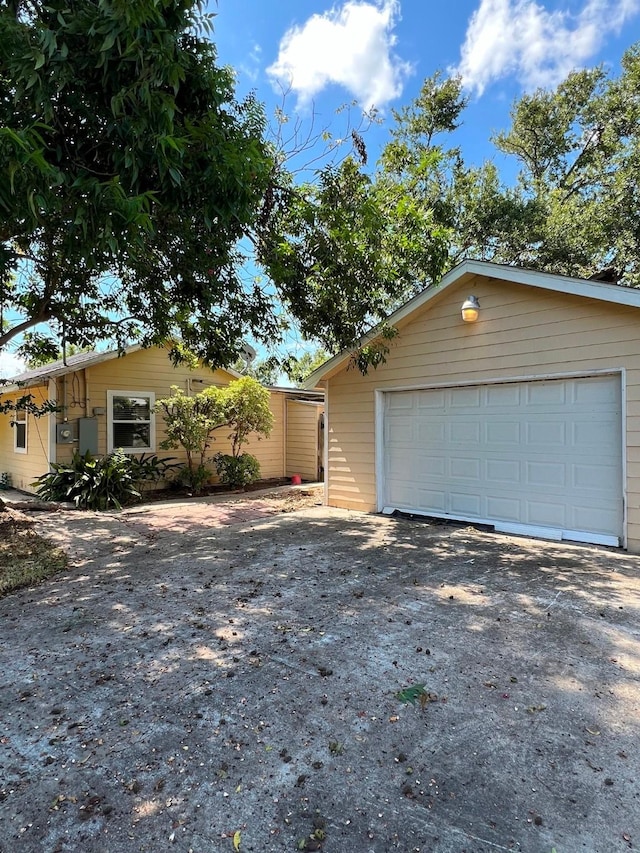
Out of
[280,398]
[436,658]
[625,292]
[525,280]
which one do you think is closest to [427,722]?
[436,658]

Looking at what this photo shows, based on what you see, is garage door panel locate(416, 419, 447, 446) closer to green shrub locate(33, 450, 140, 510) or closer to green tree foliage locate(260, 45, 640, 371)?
green tree foliage locate(260, 45, 640, 371)

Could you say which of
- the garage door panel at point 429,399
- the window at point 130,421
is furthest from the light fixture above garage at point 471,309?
the window at point 130,421

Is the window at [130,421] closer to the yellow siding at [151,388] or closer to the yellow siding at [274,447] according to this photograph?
the yellow siding at [151,388]

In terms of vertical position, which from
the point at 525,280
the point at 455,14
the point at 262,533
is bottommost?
the point at 262,533

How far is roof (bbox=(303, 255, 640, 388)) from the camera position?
5406mm

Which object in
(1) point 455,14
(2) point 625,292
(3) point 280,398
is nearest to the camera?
(2) point 625,292

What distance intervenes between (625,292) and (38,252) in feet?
25.3

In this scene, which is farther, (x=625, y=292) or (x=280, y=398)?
(x=280, y=398)

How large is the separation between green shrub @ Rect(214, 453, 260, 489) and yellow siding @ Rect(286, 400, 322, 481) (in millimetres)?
1945

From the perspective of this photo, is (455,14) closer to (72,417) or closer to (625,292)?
(625,292)

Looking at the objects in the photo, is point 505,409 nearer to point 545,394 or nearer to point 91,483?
point 545,394

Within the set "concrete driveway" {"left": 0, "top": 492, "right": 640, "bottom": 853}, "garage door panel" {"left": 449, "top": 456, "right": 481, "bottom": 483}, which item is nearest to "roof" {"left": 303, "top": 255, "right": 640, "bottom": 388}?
"garage door panel" {"left": 449, "top": 456, "right": 481, "bottom": 483}

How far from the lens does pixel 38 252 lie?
22.0 feet

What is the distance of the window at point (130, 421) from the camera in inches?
413
